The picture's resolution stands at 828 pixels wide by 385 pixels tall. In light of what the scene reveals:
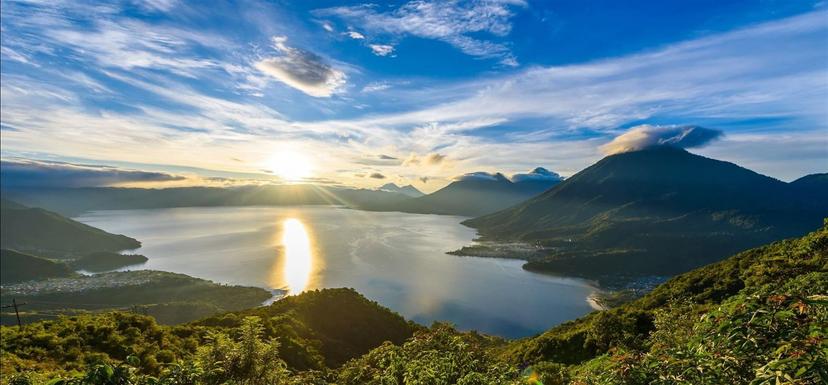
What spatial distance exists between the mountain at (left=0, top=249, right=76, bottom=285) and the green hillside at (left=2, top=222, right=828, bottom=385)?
675 feet

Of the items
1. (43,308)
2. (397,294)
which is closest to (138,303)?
(43,308)

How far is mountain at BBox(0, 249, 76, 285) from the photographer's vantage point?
178500 mm

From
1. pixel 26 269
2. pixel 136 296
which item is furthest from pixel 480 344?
pixel 26 269

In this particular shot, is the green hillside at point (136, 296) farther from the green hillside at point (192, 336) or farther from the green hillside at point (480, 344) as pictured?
the green hillside at point (480, 344)

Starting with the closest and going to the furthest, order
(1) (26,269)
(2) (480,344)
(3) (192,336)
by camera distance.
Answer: (2) (480,344) < (3) (192,336) < (1) (26,269)

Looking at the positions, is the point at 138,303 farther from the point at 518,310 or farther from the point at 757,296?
the point at 757,296

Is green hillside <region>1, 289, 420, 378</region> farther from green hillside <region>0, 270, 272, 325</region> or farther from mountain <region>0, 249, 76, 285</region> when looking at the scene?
mountain <region>0, 249, 76, 285</region>

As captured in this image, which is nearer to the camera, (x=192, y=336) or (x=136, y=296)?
(x=192, y=336)

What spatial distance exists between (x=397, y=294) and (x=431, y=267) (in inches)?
1899

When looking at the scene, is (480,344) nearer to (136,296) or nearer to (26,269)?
(136,296)

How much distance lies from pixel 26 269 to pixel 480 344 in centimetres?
25772

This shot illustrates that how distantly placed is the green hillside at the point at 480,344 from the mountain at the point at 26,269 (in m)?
206

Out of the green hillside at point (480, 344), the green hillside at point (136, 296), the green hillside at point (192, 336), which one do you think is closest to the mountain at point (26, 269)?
the green hillside at point (136, 296)

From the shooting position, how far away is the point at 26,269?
606 ft
